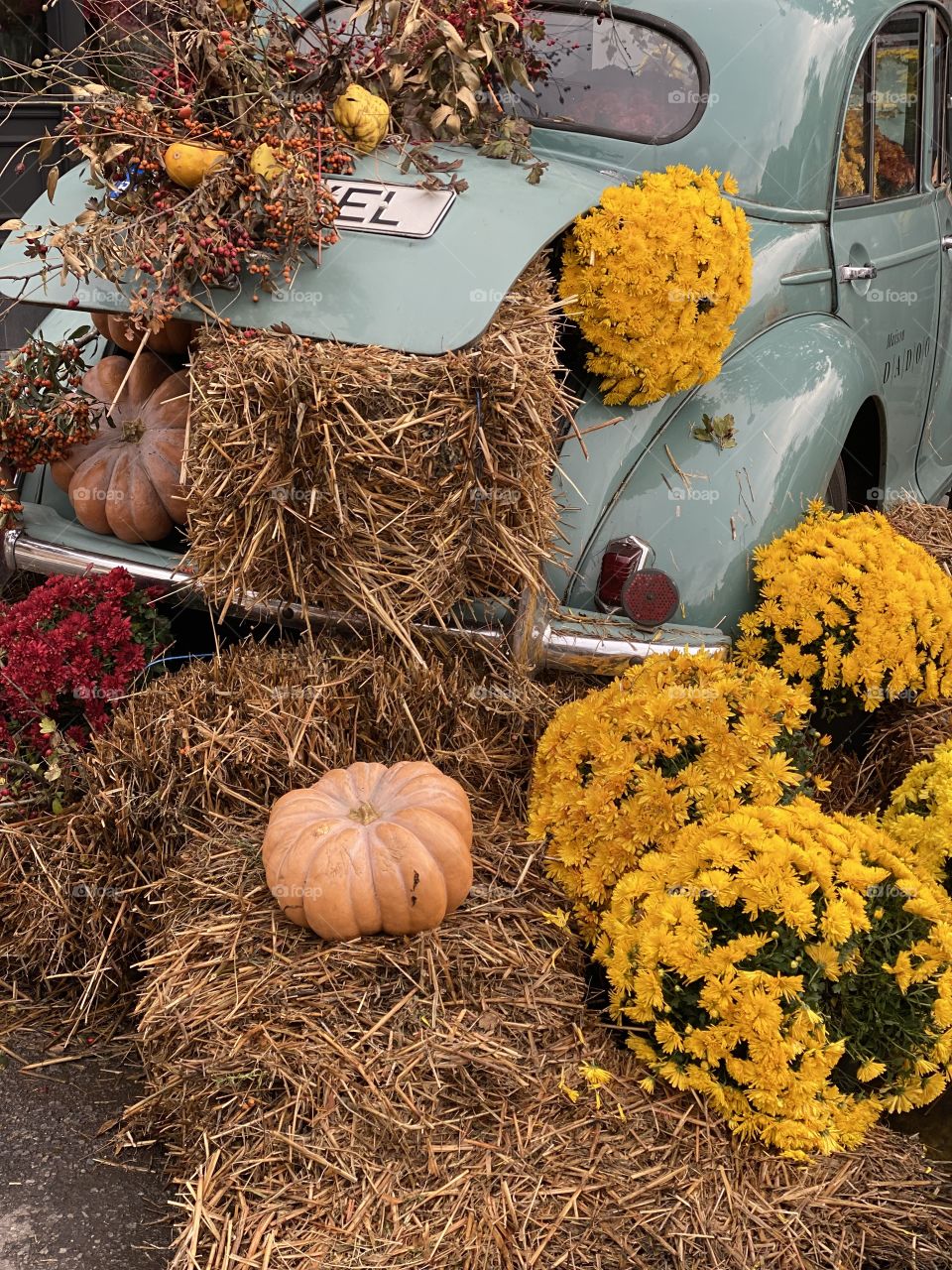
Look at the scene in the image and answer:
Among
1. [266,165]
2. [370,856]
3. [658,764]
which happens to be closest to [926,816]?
[658,764]

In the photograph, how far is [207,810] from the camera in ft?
10.2

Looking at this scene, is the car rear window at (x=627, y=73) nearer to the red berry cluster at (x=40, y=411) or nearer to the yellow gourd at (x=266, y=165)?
the yellow gourd at (x=266, y=165)

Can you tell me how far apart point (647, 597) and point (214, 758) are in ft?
4.06

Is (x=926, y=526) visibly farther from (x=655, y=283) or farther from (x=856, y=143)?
(x=655, y=283)

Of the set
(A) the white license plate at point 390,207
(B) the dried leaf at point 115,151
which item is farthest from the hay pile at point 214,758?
(B) the dried leaf at point 115,151

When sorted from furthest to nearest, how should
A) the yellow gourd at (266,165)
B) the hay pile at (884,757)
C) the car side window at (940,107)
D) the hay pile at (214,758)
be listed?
the car side window at (940,107)
the hay pile at (884,757)
the hay pile at (214,758)
the yellow gourd at (266,165)

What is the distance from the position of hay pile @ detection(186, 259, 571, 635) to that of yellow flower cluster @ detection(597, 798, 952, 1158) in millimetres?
939

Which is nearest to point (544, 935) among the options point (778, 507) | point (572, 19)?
point (778, 507)

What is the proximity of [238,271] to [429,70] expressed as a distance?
955 mm

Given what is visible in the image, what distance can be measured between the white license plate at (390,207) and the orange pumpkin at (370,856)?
1.44 meters

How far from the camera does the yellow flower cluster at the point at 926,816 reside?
9.64 feet

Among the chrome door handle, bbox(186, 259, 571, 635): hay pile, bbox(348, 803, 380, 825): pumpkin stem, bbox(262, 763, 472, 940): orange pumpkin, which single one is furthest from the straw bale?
bbox(348, 803, 380, 825): pumpkin stem

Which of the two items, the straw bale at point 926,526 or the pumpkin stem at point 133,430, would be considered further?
the straw bale at point 926,526

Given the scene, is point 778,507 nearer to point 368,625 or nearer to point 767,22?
point 368,625
